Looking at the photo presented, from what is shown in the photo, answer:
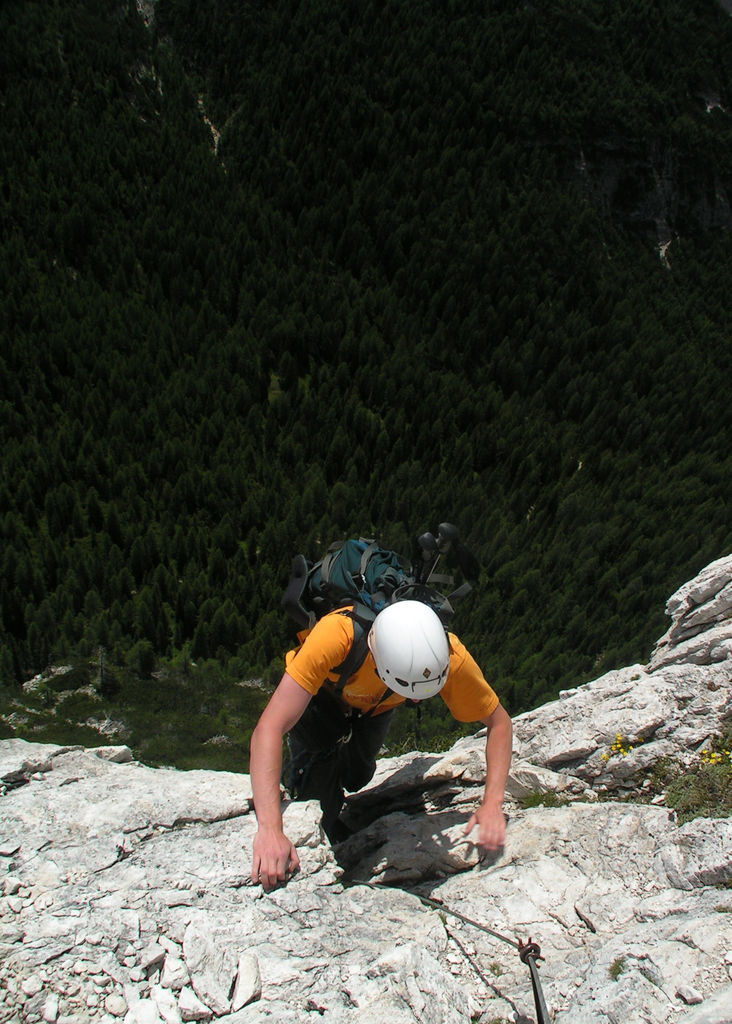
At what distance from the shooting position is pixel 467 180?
19.3m

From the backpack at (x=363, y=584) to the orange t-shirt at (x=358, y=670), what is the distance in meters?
0.06

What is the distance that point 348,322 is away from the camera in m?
15.0

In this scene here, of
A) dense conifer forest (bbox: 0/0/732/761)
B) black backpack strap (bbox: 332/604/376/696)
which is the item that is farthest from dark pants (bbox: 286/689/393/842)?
dense conifer forest (bbox: 0/0/732/761)

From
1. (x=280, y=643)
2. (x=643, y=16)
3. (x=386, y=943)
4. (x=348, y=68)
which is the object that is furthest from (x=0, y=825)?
(x=643, y=16)

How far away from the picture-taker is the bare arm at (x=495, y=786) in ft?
8.55

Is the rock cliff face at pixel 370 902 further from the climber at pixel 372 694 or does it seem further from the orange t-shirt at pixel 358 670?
the orange t-shirt at pixel 358 670

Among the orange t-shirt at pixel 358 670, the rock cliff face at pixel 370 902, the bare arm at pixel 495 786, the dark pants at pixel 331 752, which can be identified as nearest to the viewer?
the rock cliff face at pixel 370 902

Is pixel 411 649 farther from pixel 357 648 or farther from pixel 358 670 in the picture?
pixel 358 670

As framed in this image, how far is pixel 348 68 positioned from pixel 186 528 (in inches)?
683

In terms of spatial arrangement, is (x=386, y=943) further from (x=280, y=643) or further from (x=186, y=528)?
(x=186, y=528)

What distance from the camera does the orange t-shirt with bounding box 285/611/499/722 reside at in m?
2.49

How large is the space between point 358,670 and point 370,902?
85 cm

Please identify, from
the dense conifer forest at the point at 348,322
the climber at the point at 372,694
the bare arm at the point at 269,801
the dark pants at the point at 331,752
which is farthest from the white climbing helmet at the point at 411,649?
the dense conifer forest at the point at 348,322

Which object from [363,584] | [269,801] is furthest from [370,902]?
[363,584]
